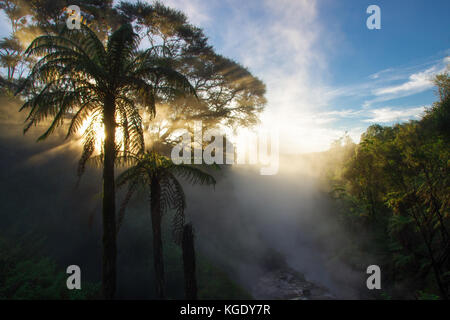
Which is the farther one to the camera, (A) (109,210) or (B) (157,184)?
(B) (157,184)

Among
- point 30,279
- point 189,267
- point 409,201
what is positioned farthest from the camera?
point 409,201

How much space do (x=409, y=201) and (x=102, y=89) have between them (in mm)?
14738

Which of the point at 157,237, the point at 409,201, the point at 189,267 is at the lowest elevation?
the point at 189,267

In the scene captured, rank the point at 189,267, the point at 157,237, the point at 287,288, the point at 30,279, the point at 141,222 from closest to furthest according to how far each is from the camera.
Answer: the point at 189,267 → the point at 157,237 → the point at 30,279 → the point at 141,222 → the point at 287,288

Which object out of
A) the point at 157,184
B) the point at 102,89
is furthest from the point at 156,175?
the point at 102,89

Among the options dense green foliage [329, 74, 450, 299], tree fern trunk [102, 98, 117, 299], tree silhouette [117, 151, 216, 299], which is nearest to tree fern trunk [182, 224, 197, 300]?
tree silhouette [117, 151, 216, 299]

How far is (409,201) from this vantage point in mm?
11852

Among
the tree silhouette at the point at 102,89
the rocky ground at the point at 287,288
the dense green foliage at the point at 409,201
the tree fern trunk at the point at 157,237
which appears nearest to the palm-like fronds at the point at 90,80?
the tree silhouette at the point at 102,89

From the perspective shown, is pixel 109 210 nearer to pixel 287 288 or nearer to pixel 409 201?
pixel 409 201

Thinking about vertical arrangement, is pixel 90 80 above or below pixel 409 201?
above

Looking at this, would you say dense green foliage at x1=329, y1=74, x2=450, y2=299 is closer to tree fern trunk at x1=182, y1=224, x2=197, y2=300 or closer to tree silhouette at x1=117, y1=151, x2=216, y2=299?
tree silhouette at x1=117, y1=151, x2=216, y2=299

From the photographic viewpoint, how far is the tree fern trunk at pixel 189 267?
21.0 ft

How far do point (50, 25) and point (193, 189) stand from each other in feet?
58.2
